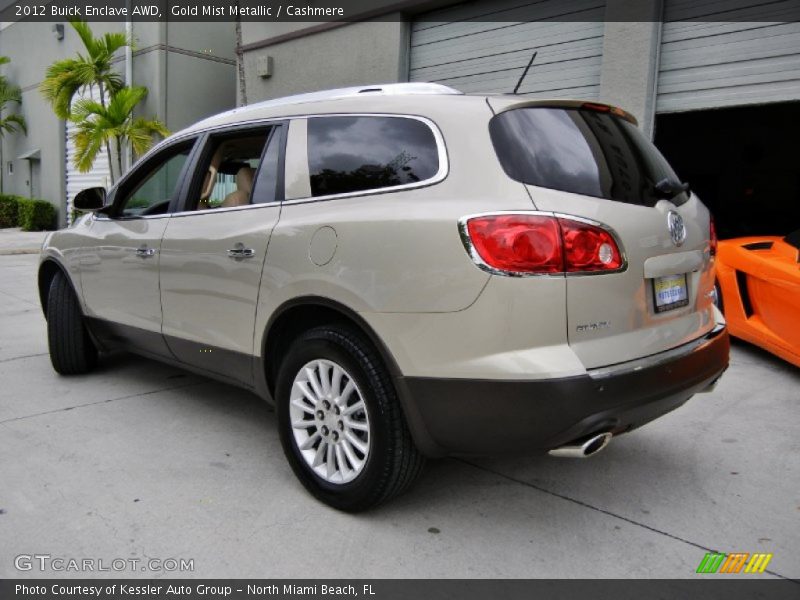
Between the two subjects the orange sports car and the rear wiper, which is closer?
the rear wiper

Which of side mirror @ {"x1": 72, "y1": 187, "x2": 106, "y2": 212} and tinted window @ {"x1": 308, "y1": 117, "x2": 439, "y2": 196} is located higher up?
tinted window @ {"x1": 308, "y1": 117, "x2": 439, "y2": 196}

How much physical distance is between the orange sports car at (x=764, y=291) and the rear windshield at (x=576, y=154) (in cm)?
240

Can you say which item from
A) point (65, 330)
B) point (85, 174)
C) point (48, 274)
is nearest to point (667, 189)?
point (65, 330)

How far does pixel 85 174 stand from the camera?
18.7m

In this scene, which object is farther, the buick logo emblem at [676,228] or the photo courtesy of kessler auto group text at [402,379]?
the buick logo emblem at [676,228]

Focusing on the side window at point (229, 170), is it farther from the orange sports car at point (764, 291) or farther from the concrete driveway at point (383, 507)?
the orange sports car at point (764, 291)

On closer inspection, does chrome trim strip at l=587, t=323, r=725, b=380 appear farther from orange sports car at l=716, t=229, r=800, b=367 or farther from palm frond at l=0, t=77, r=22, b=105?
palm frond at l=0, t=77, r=22, b=105

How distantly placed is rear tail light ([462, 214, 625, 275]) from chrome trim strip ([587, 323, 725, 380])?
354 mm

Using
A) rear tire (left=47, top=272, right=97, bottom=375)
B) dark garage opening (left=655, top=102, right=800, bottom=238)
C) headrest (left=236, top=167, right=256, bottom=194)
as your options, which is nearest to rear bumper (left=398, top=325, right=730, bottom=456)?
headrest (left=236, top=167, right=256, bottom=194)

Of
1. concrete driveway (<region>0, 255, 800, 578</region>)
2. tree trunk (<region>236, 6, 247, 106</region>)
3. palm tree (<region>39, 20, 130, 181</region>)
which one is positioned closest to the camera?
concrete driveway (<region>0, 255, 800, 578</region>)

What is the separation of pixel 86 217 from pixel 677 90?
599 cm

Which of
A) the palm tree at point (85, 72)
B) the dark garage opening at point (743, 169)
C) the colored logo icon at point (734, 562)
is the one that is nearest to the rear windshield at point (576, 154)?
the colored logo icon at point (734, 562)

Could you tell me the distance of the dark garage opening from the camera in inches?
553

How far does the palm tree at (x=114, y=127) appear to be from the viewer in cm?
1473
